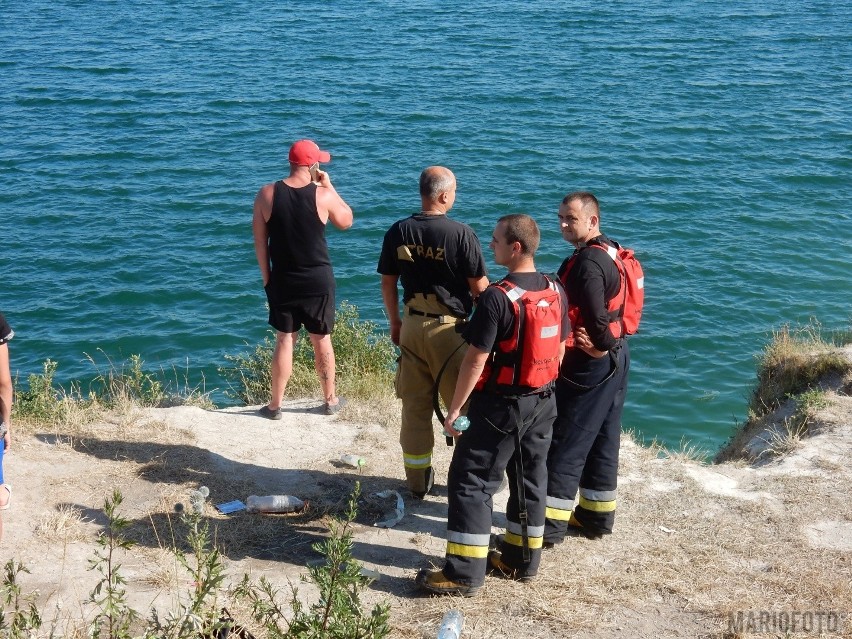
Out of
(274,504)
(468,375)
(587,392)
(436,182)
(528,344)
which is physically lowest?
(274,504)

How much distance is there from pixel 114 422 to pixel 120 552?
Result: 218 cm

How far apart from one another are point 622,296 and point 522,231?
1037 millimetres

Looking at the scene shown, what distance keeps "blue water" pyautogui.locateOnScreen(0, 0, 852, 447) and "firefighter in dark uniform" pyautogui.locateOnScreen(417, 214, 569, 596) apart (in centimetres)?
734

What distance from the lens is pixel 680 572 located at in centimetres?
592

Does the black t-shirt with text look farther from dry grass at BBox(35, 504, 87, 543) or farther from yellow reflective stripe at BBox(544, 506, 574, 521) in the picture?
dry grass at BBox(35, 504, 87, 543)

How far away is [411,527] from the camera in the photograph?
6480mm

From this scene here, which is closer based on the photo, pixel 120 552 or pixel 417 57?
pixel 120 552

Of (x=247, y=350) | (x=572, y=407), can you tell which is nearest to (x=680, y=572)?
(x=572, y=407)

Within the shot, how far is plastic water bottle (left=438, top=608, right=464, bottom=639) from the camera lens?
5.09 metres

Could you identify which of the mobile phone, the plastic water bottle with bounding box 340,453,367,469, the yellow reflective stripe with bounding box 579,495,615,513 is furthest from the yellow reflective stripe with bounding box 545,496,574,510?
the mobile phone

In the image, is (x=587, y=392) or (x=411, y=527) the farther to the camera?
(x=411, y=527)

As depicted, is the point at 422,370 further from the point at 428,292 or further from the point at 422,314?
the point at 428,292

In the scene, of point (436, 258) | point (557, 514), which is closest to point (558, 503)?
point (557, 514)

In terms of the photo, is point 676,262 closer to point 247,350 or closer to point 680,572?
point 247,350
